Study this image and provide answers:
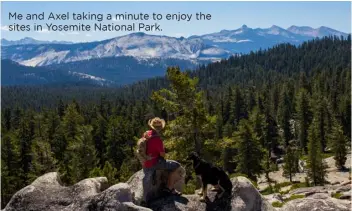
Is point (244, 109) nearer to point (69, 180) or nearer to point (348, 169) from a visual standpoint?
point (348, 169)

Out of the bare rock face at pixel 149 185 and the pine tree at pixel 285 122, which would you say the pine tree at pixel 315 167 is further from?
the bare rock face at pixel 149 185

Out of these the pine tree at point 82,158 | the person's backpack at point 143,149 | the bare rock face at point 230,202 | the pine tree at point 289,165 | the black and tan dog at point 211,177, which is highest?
the person's backpack at point 143,149

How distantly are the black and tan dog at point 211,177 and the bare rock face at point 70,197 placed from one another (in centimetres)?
280

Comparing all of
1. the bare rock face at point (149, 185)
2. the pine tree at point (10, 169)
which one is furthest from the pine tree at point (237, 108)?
the bare rock face at point (149, 185)

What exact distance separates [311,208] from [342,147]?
6256cm

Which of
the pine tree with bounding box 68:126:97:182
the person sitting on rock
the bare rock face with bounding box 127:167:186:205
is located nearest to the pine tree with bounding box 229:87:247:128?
the pine tree with bounding box 68:126:97:182

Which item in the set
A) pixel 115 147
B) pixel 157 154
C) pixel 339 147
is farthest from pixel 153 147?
pixel 339 147

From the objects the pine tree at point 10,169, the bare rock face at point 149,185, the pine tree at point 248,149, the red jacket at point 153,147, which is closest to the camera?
the bare rock face at point 149,185

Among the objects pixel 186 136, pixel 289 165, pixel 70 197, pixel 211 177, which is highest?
pixel 211 177

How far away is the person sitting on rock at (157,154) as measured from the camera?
1441 cm

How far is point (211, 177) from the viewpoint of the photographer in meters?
14.3

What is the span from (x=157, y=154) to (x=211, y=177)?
2162mm

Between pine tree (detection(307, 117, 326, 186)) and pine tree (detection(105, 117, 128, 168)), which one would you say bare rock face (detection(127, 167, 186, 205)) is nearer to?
pine tree (detection(307, 117, 326, 186))

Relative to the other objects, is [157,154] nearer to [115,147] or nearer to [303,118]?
[115,147]
